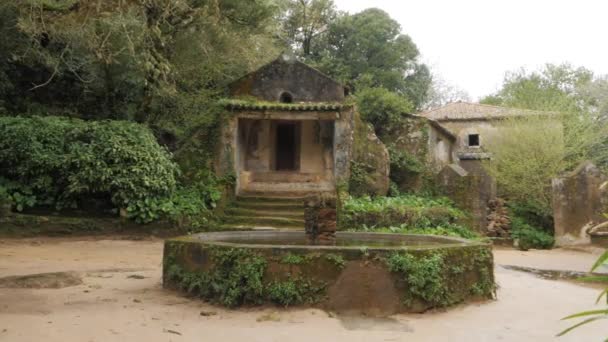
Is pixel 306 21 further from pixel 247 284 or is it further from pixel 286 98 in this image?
pixel 247 284

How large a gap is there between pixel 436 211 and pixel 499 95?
30574mm

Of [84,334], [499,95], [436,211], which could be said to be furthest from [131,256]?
[499,95]

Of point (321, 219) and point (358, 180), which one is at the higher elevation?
point (358, 180)

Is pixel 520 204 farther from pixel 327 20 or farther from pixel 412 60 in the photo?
pixel 327 20

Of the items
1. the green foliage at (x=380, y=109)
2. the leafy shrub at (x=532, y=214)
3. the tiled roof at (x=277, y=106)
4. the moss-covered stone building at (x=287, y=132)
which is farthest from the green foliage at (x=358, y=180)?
the leafy shrub at (x=532, y=214)

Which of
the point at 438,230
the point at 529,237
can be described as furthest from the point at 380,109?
the point at 438,230

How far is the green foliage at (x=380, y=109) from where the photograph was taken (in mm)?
21047

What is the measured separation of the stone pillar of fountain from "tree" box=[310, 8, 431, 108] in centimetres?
2273

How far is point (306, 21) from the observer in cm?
3084

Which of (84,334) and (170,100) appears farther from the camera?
(170,100)

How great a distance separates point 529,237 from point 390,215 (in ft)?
19.1

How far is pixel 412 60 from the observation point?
32.5 m

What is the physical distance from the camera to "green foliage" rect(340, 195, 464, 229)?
14.4 meters

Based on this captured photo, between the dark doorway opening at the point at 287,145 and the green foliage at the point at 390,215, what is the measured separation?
394cm
